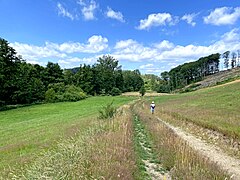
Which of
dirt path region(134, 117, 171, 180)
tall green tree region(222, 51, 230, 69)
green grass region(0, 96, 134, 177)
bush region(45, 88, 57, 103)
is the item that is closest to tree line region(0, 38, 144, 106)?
bush region(45, 88, 57, 103)

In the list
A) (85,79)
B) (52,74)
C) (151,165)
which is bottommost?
(151,165)

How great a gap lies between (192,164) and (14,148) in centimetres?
1251

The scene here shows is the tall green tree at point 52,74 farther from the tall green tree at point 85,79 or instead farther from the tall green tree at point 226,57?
the tall green tree at point 226,57

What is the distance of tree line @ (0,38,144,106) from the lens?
2359 inches

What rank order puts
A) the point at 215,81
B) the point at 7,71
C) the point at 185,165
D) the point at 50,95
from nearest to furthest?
the point at 185,165, the point at 7,71, the point at 50,95, the point at 215,81

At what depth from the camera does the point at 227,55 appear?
7254 inches

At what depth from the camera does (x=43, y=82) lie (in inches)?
3278

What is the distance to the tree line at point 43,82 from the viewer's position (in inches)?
2359

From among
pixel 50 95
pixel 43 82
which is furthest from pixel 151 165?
pixel 43 82

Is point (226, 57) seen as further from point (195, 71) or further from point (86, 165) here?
point (86, 165)

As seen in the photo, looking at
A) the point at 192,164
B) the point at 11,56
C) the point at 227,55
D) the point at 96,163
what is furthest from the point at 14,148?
the point at 227,55

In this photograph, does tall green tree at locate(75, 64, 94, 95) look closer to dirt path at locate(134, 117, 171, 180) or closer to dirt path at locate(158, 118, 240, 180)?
dirt path at locate(158, 118, 240, 180)

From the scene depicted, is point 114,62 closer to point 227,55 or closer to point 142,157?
point 227,55

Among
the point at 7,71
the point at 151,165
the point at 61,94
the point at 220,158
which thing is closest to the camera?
the point at 151,165
